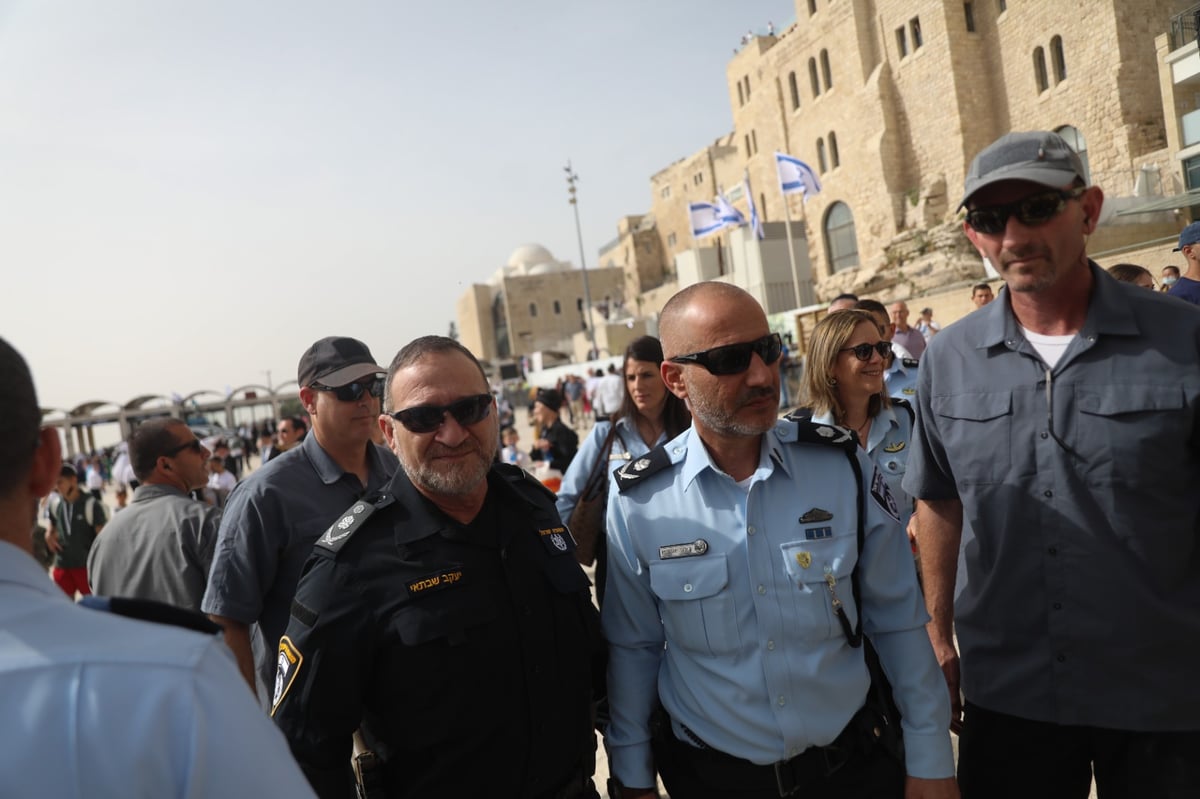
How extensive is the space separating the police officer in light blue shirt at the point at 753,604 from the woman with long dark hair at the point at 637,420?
69.2 inches

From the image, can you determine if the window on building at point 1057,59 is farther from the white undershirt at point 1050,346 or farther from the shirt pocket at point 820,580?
the shirt pocket at point 820,580

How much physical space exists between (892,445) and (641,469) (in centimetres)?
182

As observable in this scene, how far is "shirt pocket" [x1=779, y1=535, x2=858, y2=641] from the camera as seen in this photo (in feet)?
5.91

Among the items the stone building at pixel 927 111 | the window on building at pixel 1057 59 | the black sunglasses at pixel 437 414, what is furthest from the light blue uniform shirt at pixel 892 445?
the window on building at pixel 1057 59

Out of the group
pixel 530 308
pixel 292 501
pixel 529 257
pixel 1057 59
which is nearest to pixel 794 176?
pixel 1057 59

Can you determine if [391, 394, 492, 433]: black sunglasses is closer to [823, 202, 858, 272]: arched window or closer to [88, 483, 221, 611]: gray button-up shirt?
[88, 483, 221, 611]: gray button-up shirt

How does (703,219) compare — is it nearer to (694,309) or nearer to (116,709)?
(694,309)

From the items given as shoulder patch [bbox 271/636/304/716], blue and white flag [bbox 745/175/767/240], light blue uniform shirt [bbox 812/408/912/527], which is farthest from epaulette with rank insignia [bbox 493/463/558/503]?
blue and white flag [bbox 745/175/767/240]

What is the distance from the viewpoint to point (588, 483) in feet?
12.3

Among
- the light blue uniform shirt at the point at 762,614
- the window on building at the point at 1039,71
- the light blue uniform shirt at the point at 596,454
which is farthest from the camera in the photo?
the window on building at the point at 1039,71

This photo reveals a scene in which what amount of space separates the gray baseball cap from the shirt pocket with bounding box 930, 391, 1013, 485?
1.76 ft

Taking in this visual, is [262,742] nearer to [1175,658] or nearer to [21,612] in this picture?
[21,612]

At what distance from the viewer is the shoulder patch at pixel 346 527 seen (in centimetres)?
177

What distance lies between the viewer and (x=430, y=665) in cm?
170
